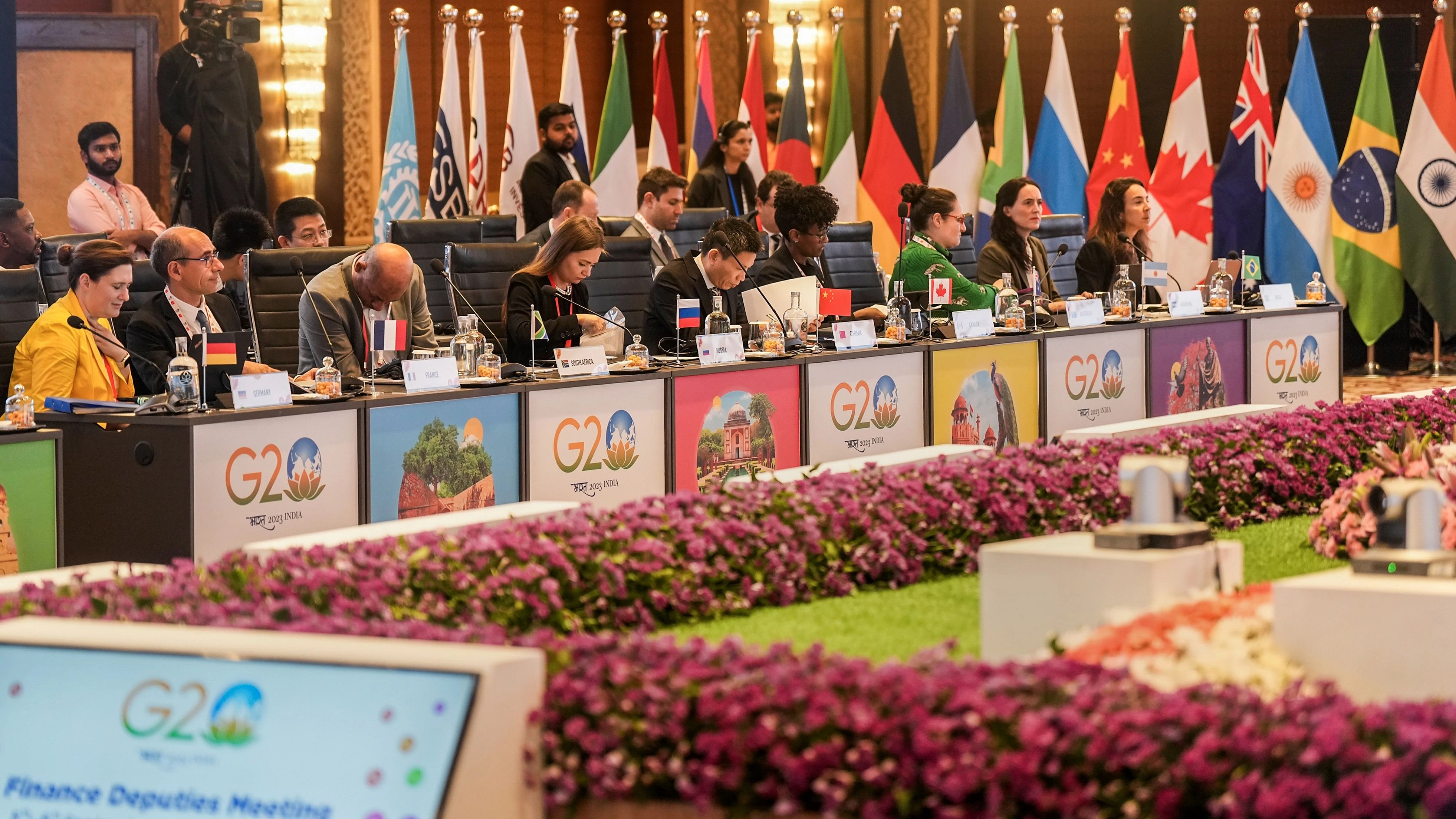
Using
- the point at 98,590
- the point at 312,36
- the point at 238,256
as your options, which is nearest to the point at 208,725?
the point at 98,590

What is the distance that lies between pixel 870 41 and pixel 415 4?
2.86 meters

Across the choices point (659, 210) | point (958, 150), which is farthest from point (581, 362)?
point (958, 150)

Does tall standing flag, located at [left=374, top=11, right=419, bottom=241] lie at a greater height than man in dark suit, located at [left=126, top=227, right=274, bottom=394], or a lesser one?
greater

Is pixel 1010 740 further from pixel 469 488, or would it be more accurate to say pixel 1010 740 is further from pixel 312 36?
pixel 312 36

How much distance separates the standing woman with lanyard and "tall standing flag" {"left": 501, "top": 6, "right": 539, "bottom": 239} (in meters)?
1.00

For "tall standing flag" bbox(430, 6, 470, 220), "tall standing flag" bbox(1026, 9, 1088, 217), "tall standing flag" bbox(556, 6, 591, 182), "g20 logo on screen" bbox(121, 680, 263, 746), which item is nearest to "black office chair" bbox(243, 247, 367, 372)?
"tall standing flag" bbox(430, 6, 470, 220)

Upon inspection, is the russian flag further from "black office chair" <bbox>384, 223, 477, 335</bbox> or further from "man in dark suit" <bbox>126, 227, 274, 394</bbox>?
"black office chair" <bbox>384, 223, 477, 335</bbox>

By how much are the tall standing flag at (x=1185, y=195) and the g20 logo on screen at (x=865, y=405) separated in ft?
14.5

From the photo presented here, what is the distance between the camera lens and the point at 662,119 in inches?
383

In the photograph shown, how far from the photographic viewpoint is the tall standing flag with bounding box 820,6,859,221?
9672 mm

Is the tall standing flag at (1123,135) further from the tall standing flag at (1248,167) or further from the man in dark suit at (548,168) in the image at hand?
the man in dark suit at (548,168)

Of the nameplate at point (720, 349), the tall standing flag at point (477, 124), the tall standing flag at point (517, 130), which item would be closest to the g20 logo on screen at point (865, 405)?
the nameplate at point (720, 349)

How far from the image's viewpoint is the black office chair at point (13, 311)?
4.67 m

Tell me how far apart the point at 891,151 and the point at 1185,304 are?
11.0 ft
